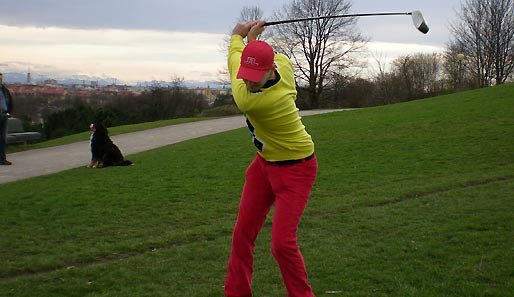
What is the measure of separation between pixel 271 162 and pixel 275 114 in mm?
425

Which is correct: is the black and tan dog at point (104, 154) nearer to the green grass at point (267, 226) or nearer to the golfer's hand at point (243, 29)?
the green grass at point (267, 226)

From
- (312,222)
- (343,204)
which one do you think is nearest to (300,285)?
(312,222)

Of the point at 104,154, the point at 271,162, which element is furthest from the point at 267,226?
the point at 104,154

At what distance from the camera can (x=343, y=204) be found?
33.3 ft

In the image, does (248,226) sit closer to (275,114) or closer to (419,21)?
(275,114)

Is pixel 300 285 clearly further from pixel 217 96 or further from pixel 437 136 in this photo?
pixel 217 96

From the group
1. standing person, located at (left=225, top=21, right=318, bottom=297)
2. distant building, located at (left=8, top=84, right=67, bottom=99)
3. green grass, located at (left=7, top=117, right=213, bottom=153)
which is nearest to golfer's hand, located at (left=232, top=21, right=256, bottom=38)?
standing person, located at (left=225, top=21, right=318, bottom=297)

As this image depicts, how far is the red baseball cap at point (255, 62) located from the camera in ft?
15.0

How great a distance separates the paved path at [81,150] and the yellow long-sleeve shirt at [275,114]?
35.7 feet

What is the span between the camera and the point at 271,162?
4.97 m

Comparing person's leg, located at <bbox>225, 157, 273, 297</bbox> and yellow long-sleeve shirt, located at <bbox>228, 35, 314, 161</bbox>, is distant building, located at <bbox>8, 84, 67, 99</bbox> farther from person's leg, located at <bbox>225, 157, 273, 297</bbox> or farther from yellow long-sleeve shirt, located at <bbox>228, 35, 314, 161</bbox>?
yellow long-sleeve shirt, located at <bbox>228, 35, 314, 161</bbox>

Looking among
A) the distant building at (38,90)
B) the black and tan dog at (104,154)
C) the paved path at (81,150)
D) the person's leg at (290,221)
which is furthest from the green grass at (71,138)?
the person's leg at (290,221)

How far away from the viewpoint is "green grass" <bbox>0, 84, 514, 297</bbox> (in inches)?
234

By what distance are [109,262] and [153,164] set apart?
9.26 meters
